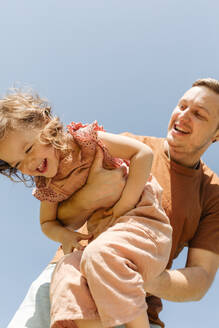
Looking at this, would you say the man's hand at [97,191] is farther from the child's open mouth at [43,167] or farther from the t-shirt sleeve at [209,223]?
the t-shirt sleeve at [209,223]

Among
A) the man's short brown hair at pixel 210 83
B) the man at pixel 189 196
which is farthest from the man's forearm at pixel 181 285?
the man's short brown hair at pixel 210 83

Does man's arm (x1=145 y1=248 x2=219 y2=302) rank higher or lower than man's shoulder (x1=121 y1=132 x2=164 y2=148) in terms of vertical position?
lower

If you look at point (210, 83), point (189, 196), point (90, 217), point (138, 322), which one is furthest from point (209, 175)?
point (138, 322)

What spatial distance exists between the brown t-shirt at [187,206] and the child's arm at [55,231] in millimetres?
913

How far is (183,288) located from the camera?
2312 mm

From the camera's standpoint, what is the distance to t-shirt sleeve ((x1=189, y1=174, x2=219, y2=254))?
8.90ft

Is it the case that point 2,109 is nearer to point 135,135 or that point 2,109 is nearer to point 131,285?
point 131,285

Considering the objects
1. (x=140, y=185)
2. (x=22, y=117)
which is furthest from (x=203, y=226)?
(x=22, y=117)

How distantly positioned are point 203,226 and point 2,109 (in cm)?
185

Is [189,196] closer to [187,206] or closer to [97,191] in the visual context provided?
[187,206]

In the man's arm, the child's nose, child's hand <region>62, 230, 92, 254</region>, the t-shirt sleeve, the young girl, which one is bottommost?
the man's arm

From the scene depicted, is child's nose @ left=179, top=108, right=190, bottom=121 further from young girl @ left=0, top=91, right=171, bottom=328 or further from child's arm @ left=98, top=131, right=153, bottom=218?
child's arm @ left=98, top=131, right=153, bottom=218

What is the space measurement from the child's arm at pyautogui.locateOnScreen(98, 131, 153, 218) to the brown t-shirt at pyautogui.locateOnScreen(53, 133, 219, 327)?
34.2 inches

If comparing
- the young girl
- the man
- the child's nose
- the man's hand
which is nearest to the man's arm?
the man
